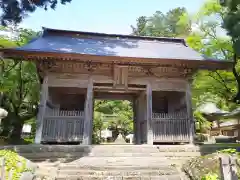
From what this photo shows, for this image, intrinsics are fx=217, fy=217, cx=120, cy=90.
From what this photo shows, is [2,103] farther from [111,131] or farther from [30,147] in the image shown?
→ [111,131]

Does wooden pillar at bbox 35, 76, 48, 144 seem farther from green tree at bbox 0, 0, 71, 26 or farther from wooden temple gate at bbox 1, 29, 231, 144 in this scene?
green tree at bbox 0, 0, 71, 26

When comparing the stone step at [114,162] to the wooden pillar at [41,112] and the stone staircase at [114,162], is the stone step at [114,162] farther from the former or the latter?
the wooden pillar at [41,112]

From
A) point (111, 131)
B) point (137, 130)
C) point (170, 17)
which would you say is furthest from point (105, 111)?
point (170, 17)

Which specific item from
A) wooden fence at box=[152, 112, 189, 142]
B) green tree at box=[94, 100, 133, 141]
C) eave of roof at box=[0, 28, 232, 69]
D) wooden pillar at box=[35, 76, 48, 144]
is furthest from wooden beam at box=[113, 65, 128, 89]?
green tree at box=[94, 100, 133, 141]

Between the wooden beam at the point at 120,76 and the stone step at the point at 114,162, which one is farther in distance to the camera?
the wooden beam at the point at 120,76

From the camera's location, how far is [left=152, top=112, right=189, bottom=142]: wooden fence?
9352 millimetres

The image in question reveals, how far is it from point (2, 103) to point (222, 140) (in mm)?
16541

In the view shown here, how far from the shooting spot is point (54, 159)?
737 cm

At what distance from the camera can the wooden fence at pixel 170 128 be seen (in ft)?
30.7

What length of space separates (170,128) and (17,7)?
28.3ft

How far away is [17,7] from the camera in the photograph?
9648 millimetres

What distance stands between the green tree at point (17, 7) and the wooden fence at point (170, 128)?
22.7 feet

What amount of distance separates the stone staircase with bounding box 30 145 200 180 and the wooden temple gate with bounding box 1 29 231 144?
3.60 feet

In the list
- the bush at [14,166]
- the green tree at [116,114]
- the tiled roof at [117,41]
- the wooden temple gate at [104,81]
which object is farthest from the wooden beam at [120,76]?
the green tree at [116,114]
